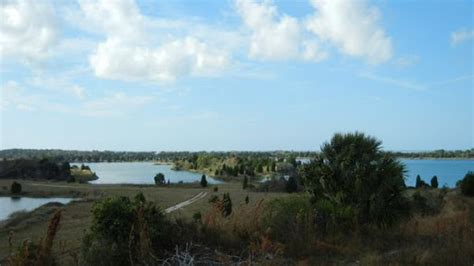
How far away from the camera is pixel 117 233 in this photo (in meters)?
6.64

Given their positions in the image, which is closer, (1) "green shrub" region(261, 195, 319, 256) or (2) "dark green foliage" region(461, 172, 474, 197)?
(1) "green shrub" region(261, 195, 319, 256)

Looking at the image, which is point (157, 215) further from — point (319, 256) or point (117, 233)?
point (319, 256)

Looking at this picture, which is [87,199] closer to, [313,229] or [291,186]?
[291,186]

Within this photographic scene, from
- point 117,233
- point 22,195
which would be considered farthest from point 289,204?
point 22,195

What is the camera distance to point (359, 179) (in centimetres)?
1015

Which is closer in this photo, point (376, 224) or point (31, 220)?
point (376, 224)

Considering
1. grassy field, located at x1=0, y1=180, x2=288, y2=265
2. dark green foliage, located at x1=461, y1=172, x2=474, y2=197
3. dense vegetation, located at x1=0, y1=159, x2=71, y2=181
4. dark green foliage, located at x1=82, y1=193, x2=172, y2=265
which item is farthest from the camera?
dense vegetation, located at x1=0, y1=159, x2=71, y2=181

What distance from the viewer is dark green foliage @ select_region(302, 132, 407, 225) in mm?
9828

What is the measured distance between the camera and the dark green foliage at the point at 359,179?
9828mm

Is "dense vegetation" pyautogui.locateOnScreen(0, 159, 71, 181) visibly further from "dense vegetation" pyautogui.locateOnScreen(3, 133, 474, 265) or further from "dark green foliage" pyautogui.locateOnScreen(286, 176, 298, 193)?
"dense vegetation" pyautogui.locateOnScreen(3, 133, 474, 265)

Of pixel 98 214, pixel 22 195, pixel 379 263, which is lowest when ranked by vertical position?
pixel 22 195

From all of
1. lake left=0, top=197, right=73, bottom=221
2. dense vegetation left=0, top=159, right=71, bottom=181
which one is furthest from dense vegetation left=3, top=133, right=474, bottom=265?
dense vegetation left=0, top=159, right=71, bottom=181

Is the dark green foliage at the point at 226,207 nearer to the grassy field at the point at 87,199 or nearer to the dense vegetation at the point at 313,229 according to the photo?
the dense vegetation at the point at 313,229

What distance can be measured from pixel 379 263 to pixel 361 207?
158 inches
